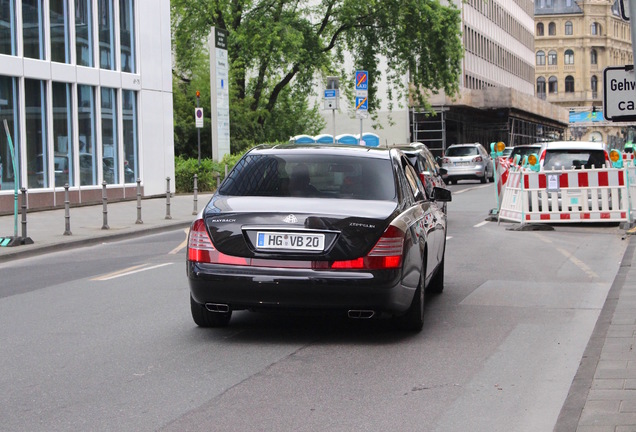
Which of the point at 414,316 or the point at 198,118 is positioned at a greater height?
the point at 198,118

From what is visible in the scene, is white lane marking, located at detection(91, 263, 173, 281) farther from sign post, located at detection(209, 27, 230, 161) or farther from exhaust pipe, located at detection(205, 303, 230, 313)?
sign post, located at detection(209, 27, 230, 161)

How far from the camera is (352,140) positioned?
141ft

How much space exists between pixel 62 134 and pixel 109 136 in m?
2.48

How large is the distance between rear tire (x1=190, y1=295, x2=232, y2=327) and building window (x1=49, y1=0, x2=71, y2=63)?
67.1ft

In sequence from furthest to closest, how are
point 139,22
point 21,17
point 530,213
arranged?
point 139,22, point 21,17, point 530,213

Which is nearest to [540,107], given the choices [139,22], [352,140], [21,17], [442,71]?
[442,71]

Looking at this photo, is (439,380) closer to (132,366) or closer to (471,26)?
(132,366)

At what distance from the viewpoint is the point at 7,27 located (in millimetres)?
25688

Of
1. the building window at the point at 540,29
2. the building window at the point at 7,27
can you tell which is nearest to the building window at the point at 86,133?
the building window at the point at 7,27

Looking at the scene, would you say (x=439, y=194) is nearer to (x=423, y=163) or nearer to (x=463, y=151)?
(x=423, y=163)

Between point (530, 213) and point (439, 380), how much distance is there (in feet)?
46.9

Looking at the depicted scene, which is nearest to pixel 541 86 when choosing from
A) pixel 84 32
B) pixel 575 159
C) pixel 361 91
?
pixel 361 91

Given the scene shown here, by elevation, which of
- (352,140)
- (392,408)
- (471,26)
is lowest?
(392,408)

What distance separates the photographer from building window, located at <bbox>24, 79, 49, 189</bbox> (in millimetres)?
26469
